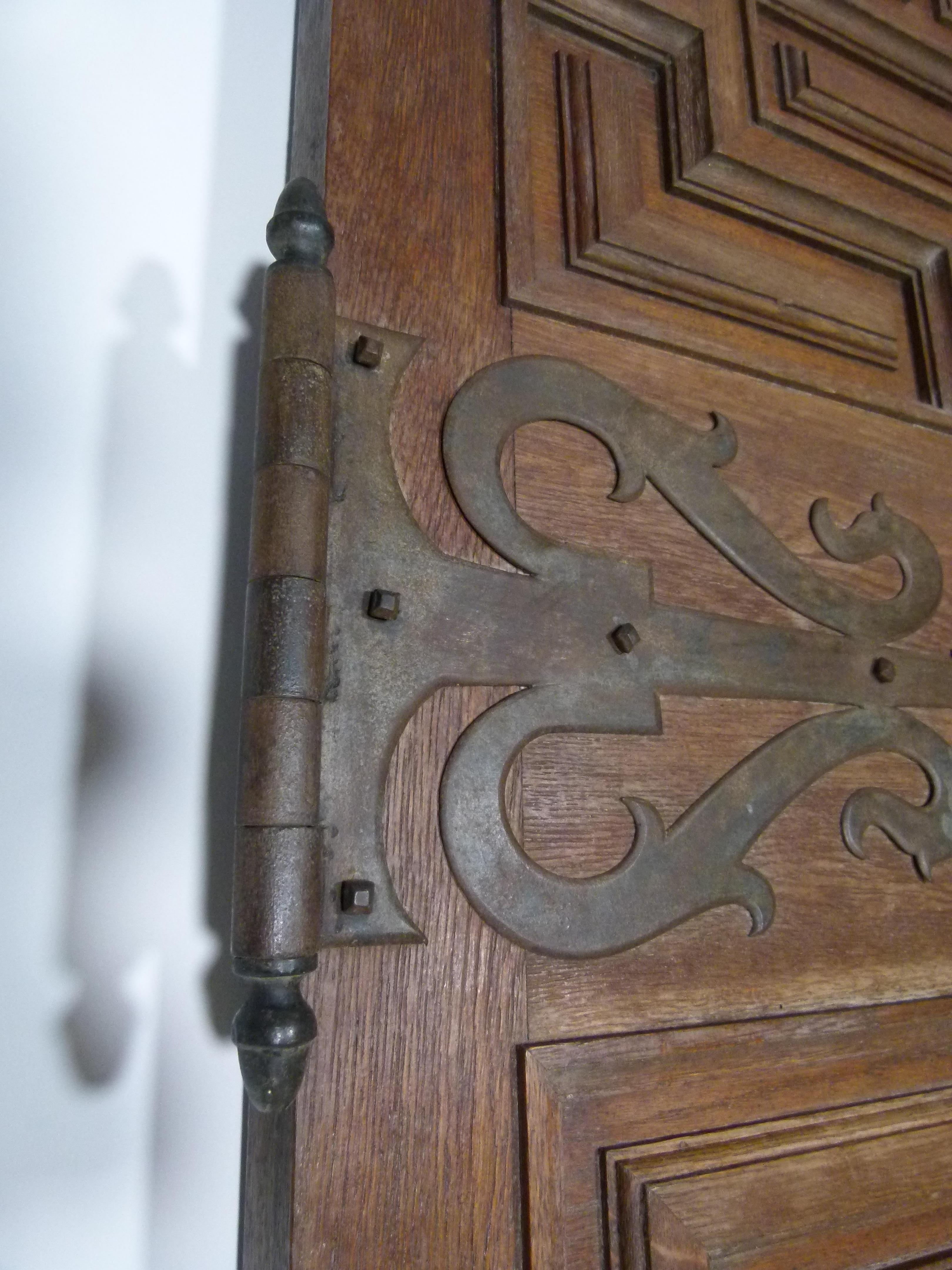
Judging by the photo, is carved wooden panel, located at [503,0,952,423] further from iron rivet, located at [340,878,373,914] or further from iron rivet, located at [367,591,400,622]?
iron rivet, located at [340,878,373,914]

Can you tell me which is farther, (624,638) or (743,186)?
(743,186)

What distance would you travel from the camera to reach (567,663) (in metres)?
0.49

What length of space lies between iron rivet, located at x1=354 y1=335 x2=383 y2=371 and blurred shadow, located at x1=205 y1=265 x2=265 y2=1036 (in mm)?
52

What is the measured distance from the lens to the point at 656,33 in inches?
25.8

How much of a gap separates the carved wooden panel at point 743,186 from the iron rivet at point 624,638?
197 mm

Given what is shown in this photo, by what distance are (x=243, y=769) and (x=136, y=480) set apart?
0.20m

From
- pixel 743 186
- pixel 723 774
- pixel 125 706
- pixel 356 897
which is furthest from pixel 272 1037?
pixel 743 186

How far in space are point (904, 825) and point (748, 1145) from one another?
0.22 meters

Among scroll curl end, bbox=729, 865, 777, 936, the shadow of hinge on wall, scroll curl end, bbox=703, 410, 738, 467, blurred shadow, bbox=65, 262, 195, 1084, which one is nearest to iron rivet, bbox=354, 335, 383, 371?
the shadow of hinge on wall

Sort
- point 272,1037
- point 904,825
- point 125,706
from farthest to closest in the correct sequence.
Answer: point 904,825, point 125,706, point 272,1037

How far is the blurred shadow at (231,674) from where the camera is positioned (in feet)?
1.47

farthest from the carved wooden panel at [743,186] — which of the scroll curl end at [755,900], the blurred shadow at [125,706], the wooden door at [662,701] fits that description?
the scroll curl end at [755,900]

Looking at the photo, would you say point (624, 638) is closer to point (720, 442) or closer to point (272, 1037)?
point (720, 442)

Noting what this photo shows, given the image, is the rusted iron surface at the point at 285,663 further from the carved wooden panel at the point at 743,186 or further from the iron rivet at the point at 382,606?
the carved wooden panel at the point at 743,186
